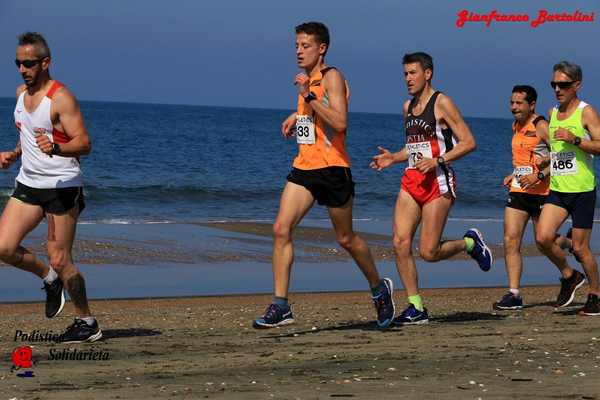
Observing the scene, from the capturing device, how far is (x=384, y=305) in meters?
9.00

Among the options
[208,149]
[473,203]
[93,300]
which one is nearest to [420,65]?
[93,300]

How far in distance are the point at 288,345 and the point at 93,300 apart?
467cm

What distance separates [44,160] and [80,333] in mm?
1219

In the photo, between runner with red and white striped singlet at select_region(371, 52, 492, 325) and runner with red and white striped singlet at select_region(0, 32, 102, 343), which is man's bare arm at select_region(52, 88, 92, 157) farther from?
runner with red and white striped singlet at select_region(371, 52, 492, 325)

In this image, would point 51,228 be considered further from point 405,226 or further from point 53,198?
point 405,226

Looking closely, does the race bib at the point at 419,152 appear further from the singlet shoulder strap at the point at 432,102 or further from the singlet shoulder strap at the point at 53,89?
the singlet shoulder strap at the point at 53,89

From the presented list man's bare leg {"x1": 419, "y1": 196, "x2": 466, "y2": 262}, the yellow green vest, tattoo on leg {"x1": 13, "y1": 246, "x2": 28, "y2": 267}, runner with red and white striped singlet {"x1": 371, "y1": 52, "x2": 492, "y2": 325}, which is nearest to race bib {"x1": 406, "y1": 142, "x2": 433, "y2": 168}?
runner with red and white striped singlet {"x1": 371, "y1": 52, "x2": 492, "y2": 325}

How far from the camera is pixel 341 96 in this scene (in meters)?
8.65

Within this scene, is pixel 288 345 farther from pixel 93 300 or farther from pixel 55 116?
pixel 93 300

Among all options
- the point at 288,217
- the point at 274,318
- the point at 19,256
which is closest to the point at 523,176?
the point at 288,217

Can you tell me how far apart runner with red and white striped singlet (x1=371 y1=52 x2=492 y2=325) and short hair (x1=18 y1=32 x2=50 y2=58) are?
99.3 inches

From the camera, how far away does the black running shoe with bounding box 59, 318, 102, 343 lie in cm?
827

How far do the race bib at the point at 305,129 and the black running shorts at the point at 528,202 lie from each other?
2680 mm

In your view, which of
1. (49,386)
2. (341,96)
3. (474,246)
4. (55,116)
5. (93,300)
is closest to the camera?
(49,386)
